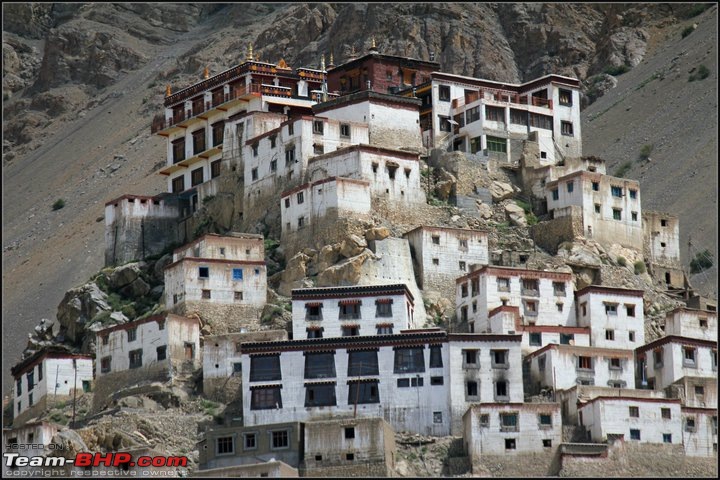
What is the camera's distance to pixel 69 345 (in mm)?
88875

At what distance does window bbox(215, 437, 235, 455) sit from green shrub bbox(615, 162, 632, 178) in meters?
44.2

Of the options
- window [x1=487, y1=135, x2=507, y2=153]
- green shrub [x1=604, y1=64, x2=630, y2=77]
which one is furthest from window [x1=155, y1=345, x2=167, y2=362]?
green shrub [x1=604, y1=64, x2=630, y2=77]

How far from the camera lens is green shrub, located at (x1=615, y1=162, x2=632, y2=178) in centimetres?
10971

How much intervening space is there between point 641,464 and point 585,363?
627cm

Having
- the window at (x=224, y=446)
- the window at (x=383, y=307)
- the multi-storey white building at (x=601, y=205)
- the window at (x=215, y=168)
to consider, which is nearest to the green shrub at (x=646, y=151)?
the multi-storey white building at (x=601, y=205)

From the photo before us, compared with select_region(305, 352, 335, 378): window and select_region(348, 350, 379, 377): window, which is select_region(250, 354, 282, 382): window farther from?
select_region(348, 350, 379, 377): window

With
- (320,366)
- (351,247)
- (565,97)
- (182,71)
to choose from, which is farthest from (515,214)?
(182,71)

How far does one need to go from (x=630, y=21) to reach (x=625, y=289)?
55.0 meters

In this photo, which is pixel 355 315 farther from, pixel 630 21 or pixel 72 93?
pixel 72 93

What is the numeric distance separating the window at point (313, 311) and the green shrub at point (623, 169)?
35.9 m

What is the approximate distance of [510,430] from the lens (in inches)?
2844

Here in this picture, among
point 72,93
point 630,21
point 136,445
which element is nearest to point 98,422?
point 136,445

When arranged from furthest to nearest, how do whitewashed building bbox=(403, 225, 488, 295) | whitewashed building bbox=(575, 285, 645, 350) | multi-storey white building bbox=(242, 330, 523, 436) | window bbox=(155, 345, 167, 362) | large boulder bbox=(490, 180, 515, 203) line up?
large boulder bbox=(490, 180, 515, 203) < whitewashed building bbox=(403, 225, 488, 295) < whitewashed building bbox=(575, 285, 645, 350) < window bbox=(155, 345, 167, 362) < multi-storey white building bbox=(242, 330, 523, 436)

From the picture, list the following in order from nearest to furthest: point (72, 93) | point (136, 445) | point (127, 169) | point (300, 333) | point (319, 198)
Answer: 1. point (136, 445)
2. point (300, 333)
3. point (319, 198)
4. point (127, 169)
5. point (72, 93)
